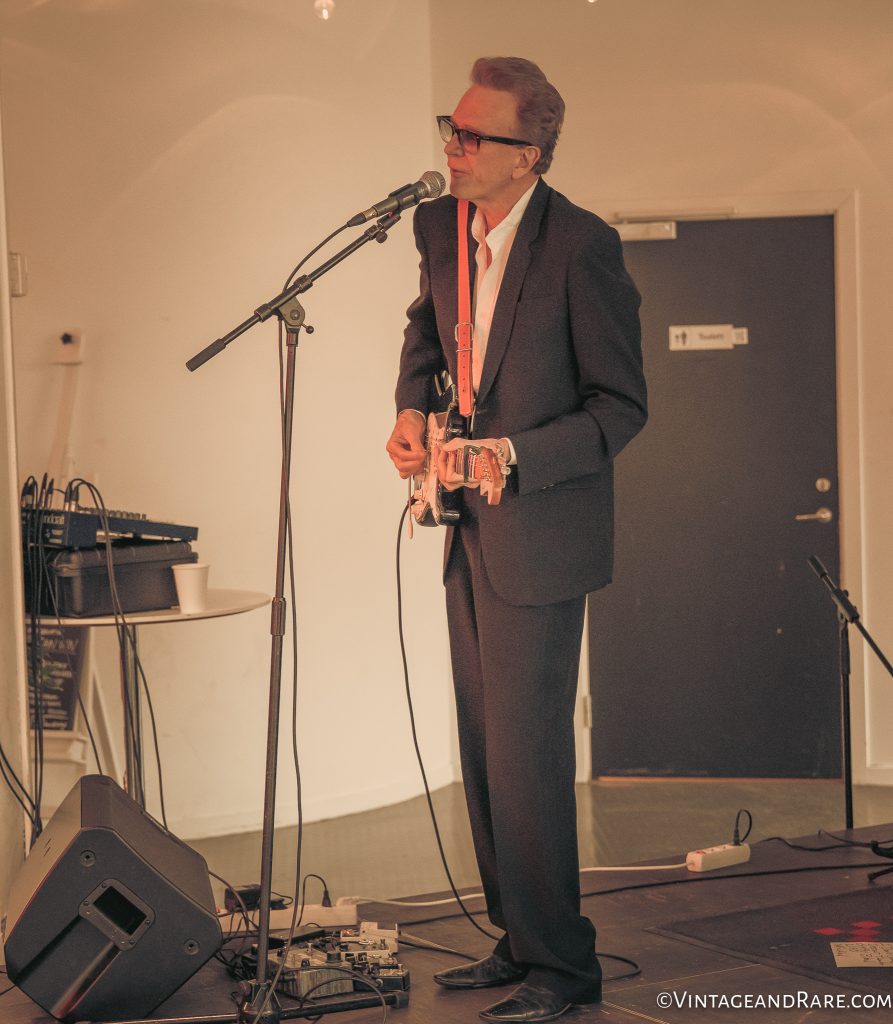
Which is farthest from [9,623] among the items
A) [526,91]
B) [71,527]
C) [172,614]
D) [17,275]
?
[526,91]

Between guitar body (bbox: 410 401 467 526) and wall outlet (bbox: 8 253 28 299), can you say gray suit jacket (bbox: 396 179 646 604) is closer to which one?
guitar body (bbox: 410 401 467 526)

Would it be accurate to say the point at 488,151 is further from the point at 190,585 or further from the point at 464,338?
the point at 190,585

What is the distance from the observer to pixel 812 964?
8.46ft

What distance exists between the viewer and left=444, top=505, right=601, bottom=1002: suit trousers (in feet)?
7.47

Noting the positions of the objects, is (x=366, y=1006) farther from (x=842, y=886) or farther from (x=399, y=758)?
(x=399, y=758)

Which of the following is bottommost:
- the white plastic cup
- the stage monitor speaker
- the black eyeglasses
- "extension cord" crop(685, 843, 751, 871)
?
"extension cord" crop(685, 843, 751, 871)

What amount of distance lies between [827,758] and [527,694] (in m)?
3.10

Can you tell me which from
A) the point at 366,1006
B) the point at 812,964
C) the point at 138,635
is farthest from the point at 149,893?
the point at 138,635

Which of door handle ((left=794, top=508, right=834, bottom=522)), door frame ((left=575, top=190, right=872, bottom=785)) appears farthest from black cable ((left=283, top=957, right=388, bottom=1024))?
door handle ((left=794, top=508, right=834, bottom=522))

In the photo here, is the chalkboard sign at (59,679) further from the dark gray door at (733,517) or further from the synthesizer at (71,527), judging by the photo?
the dark gray door at (733,517)

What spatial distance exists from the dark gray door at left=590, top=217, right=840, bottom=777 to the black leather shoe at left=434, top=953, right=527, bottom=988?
2.63 m

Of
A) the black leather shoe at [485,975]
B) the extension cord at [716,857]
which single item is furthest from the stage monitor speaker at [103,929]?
the extension cord at [716,857]

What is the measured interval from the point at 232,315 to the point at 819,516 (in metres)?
2.38

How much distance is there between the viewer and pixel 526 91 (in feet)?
7.55
